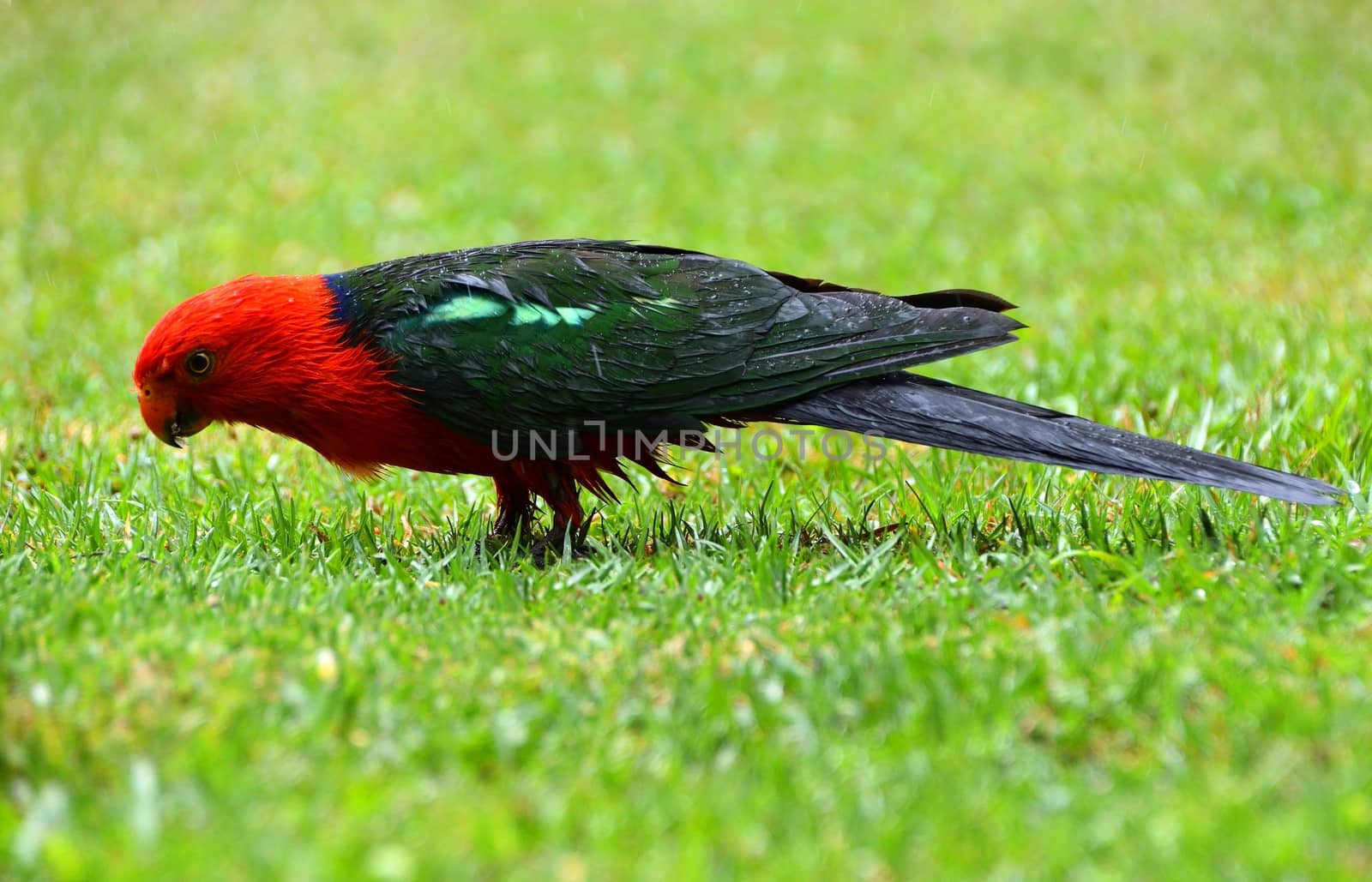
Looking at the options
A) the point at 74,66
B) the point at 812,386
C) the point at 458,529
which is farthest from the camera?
the point at 74,66

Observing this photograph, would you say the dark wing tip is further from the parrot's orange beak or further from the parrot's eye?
the parrot's orange beak

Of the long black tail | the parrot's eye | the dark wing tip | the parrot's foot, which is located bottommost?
the parrot's foot

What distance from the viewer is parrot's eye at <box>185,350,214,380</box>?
13.2 feet

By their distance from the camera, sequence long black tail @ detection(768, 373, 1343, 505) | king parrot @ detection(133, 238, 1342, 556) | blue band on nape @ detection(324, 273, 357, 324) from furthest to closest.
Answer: blue band on nape @ detection(324, 273, 357, 324) → king parrot @ detection(133, 238, 1342, 556) → long black tail @ detection(768, 373, 1343, 505)

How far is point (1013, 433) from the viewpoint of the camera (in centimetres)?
372

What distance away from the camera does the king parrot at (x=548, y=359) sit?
3.93m

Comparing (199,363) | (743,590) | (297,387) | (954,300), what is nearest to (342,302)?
(297,387)

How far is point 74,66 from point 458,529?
11.0 m

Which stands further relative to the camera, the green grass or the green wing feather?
the green wing feather

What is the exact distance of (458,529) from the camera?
4.36 meters

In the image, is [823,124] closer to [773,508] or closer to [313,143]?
[313,143]

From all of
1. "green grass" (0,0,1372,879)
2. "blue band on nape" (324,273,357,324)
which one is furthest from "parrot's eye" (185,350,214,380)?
"green grass" (0,0,1372,879)

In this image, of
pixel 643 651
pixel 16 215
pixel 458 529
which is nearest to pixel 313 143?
pixel 16 215

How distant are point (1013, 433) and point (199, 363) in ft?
7.92
